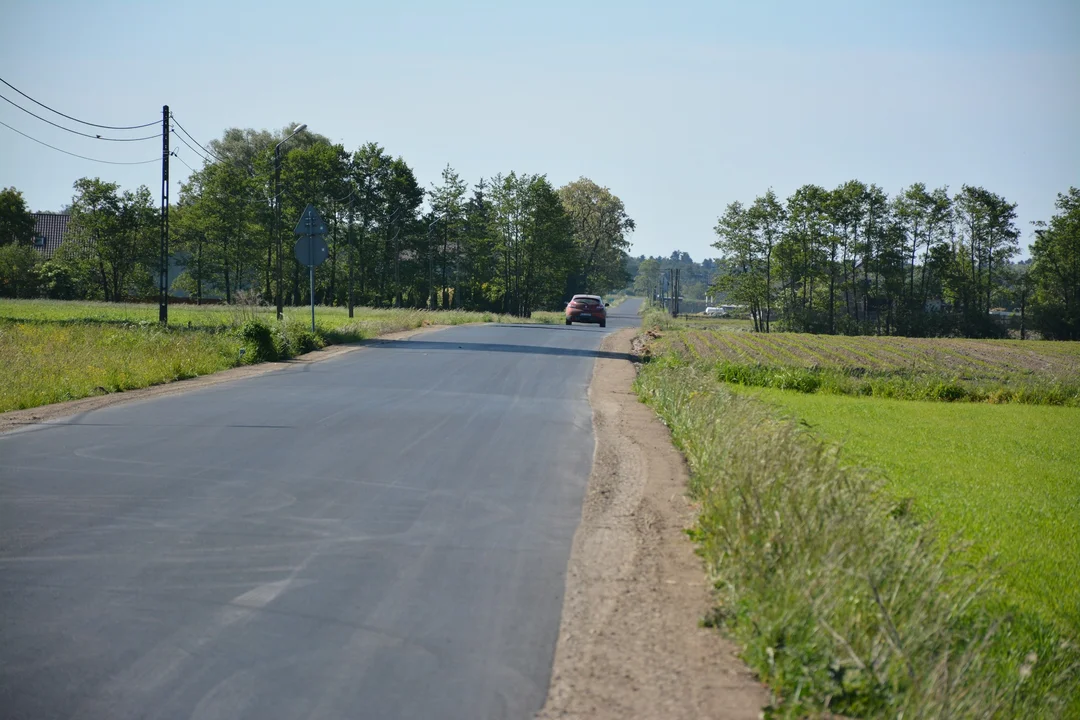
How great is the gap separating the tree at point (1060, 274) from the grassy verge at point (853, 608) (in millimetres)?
80146

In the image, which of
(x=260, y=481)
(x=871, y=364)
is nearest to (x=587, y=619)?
(x=260, y=481)

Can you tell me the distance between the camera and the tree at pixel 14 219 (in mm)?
80312

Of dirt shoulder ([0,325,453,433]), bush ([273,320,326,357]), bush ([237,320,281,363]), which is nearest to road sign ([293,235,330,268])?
bush ([273,320,326,357])

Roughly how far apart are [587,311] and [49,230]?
6276cm

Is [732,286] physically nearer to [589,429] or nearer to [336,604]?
[589,429]

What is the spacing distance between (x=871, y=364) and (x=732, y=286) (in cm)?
5775

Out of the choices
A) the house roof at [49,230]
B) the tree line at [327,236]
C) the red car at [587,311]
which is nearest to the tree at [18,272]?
the tree line at [327,236]

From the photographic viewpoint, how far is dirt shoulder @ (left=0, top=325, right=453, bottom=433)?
12416 mm

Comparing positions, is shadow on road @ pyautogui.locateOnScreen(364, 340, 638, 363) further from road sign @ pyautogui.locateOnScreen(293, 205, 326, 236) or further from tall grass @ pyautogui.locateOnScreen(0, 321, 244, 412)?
tall grass @ pyautogui.locateOnScreen(0, 321, 244, 412)

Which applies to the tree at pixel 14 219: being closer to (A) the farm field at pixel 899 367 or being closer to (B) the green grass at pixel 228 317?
(B) the green grass at pixel 228 317

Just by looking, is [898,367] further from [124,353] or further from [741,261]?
[741,261]

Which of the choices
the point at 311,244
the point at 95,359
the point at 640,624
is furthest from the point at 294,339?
the point at 640,624

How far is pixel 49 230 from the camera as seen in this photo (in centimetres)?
9075

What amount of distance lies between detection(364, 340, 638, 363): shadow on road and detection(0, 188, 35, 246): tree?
64.1 metres
